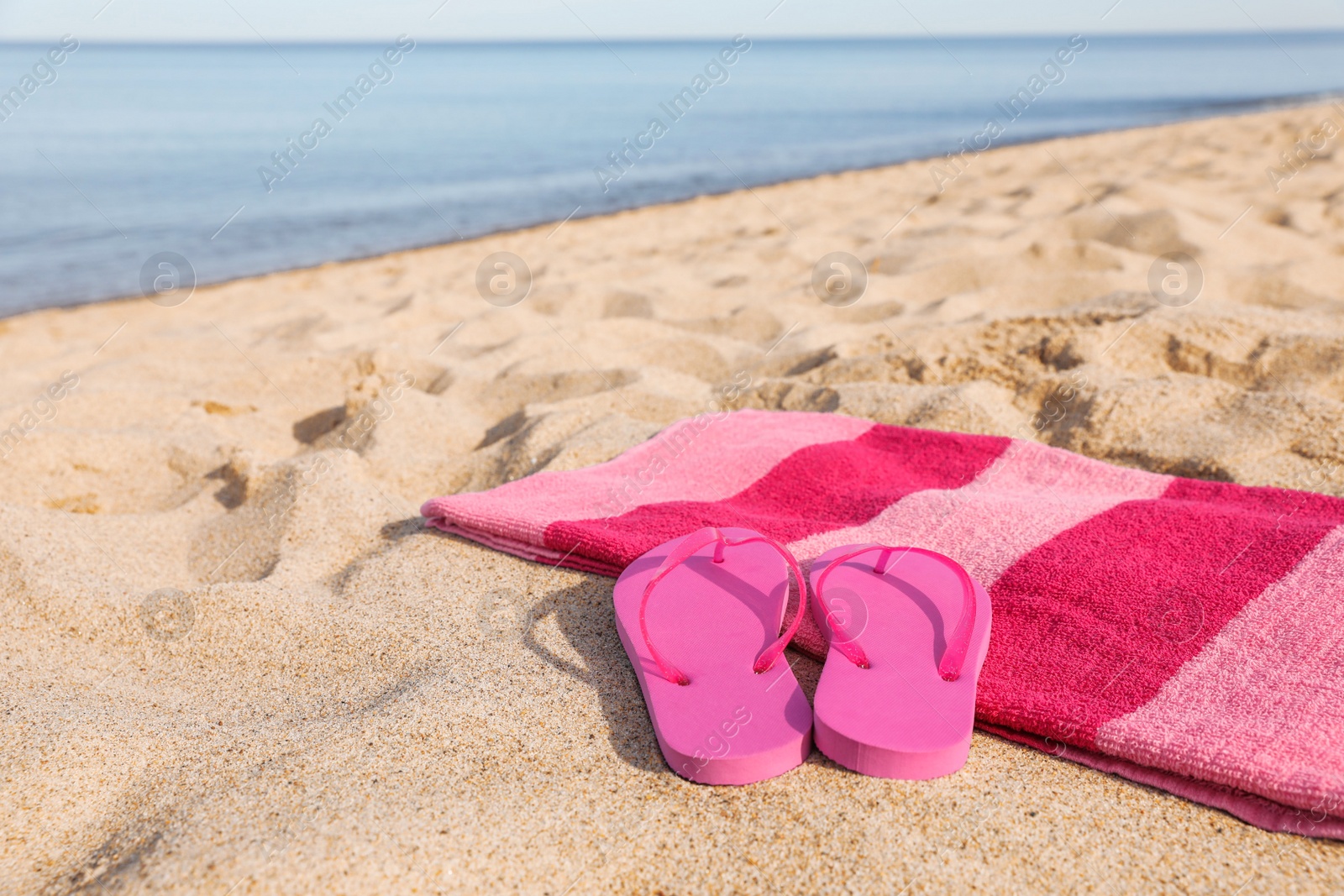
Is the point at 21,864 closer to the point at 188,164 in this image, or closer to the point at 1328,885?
the point at 1328,885

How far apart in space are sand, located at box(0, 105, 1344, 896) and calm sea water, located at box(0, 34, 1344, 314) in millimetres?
2675

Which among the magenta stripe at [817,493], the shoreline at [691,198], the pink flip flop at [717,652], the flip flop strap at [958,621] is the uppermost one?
the pink flip flop at [717,652]

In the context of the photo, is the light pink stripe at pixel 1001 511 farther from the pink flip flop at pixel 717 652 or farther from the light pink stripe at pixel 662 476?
the light pink stripe at pixel 662 476

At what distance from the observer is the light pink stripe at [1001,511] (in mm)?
1699

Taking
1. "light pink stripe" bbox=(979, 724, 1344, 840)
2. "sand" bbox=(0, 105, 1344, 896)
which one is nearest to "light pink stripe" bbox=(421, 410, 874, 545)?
"sand" bbox=(0, 105, 1344, 896)

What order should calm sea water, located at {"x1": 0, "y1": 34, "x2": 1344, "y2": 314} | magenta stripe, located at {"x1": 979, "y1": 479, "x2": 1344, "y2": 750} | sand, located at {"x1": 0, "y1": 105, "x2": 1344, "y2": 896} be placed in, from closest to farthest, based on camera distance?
sand, located at {"x1": 0, "y1": 105, "x2": 1344, "y2": 896} → magenta stripe, located at {"x1": 979, "y1": 479, "x2": 1344, "y2": 750} → calm sea water, located at {"x1": 0, "y1": 34, "x2": 1344, "y2": 314}

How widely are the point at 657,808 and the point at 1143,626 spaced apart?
91cm

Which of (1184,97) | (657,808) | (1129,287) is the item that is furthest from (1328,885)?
(1184,97)

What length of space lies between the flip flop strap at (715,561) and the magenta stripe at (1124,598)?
32 cm

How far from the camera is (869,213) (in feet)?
22.4

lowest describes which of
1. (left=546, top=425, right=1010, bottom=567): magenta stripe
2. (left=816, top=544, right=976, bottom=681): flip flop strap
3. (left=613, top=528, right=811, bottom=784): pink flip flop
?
(left=546, top=425, right=1010, bottom=567): magenta stripe

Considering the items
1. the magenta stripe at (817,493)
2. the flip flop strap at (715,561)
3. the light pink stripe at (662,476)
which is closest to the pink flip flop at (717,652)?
the flip flop strap at (715,561)

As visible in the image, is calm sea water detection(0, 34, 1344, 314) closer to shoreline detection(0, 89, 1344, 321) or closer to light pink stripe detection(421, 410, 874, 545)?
shoreline detection(0, 89, 1344, 321)

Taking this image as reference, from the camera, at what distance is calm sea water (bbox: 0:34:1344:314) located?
301 inches
